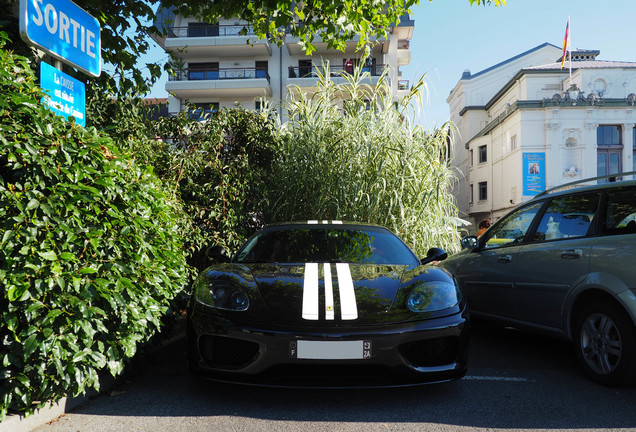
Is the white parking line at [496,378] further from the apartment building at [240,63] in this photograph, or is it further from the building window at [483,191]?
the building window at [483,191]

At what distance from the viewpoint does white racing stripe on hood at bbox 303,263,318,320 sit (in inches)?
122

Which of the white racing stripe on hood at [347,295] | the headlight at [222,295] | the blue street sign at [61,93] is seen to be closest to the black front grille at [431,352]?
the white racing stripe on hood at [347,295]

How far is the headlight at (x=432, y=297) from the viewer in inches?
128

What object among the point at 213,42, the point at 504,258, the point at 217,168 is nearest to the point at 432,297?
the point at 504,258

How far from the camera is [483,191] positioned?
130 feet

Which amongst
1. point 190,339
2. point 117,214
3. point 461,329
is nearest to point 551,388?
point 461,329

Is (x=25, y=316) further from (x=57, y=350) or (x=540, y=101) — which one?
(x=540, y=101)

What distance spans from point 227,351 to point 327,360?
652mm

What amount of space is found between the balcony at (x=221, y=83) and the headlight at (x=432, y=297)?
27833 mm

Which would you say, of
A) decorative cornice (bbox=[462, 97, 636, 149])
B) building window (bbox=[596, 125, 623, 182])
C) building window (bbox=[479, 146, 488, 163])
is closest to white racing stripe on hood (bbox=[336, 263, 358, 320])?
decorative cornice (bbox=[462, 97, 636, 149])

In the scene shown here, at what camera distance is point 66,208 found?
274 centimetres

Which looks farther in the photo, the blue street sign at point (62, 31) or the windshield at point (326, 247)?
the windshield at point (326, 247)

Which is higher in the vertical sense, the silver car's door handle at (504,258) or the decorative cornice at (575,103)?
the decorative cornice at (575,103)

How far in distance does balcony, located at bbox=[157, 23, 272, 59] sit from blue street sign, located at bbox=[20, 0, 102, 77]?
27.3 m
